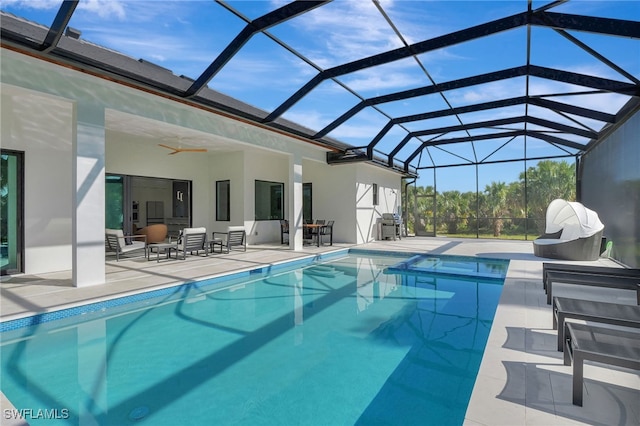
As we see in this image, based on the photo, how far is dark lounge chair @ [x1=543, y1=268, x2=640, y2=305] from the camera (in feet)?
14.2

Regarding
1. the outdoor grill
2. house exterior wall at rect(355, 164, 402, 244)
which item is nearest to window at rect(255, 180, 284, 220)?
house exterior wall at rect(355, 164, 402, 244)

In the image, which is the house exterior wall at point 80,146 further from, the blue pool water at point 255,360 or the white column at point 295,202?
the blue pool water at point 255,360

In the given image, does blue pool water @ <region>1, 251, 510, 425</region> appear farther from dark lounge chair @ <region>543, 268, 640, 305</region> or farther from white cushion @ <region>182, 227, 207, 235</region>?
white cushion @ <region>182, 227, 207, 235</region>

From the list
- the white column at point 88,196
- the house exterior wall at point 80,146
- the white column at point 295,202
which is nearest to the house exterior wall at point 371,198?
the house exterior wall at point 80,146

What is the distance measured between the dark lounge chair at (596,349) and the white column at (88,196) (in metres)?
6.08

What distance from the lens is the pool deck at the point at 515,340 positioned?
2158 mm

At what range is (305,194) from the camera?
43.0 feet

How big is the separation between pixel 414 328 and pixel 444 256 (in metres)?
5.80

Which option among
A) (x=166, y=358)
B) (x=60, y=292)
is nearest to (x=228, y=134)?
(x=60, y=292)

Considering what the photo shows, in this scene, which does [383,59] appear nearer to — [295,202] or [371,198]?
[295,202]

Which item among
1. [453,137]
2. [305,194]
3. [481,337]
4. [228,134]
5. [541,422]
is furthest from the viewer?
[305,194]

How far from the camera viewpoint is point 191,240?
8.16 metres

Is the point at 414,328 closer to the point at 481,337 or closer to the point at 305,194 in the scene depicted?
the point at 481,337

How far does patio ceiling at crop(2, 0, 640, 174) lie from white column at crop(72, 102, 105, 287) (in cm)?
84
